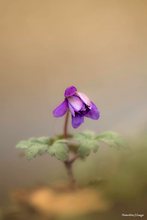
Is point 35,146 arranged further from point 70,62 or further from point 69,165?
point 70,62

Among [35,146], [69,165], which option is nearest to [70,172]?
[69,165]

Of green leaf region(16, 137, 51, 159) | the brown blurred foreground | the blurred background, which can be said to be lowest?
the brown blurred foreground

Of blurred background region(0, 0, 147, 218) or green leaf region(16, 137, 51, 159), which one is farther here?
blurred background region(0, 0, 147, 218)

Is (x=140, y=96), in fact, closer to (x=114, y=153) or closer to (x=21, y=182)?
(x=114, y=153)

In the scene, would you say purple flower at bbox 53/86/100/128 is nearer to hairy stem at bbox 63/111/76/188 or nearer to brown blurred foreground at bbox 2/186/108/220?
hairy stem at bbox 63/111/76/188

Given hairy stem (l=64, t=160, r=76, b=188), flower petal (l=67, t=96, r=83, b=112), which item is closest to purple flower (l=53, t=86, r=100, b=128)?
flower petal (l=67, t=96, r=83, b=112)

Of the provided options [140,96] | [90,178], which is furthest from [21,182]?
[140,96]
